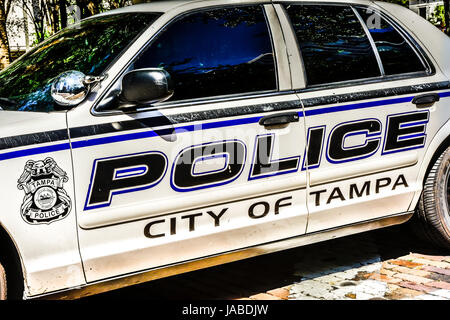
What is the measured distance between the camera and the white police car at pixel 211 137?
118 inches

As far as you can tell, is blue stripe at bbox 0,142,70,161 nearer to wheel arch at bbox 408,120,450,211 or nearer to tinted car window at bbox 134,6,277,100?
tinted car window at bbox 134,6,277,100

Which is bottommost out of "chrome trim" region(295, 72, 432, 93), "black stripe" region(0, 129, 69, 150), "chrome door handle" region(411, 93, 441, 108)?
"chrome door handle" region(411, 93, 441, 108)

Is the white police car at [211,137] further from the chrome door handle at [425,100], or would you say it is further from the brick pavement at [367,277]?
the brick pavement at [367,277]

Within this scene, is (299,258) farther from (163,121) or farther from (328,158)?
(163,121)

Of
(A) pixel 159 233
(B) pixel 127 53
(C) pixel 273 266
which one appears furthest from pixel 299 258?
(B) pixel 127 53

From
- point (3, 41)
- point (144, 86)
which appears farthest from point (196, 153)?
point (3, 41)

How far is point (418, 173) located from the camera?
4.16m

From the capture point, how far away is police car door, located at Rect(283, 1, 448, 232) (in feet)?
12.3

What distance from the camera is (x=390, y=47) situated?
4168 mm

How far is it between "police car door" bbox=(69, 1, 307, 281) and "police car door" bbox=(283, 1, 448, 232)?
16cm

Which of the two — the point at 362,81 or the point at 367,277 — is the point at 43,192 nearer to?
the point at 362,81

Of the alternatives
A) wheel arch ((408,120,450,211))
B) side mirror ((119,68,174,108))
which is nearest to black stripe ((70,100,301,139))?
side mirror ((119,68,174,108))

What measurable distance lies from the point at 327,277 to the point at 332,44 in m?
1.52
